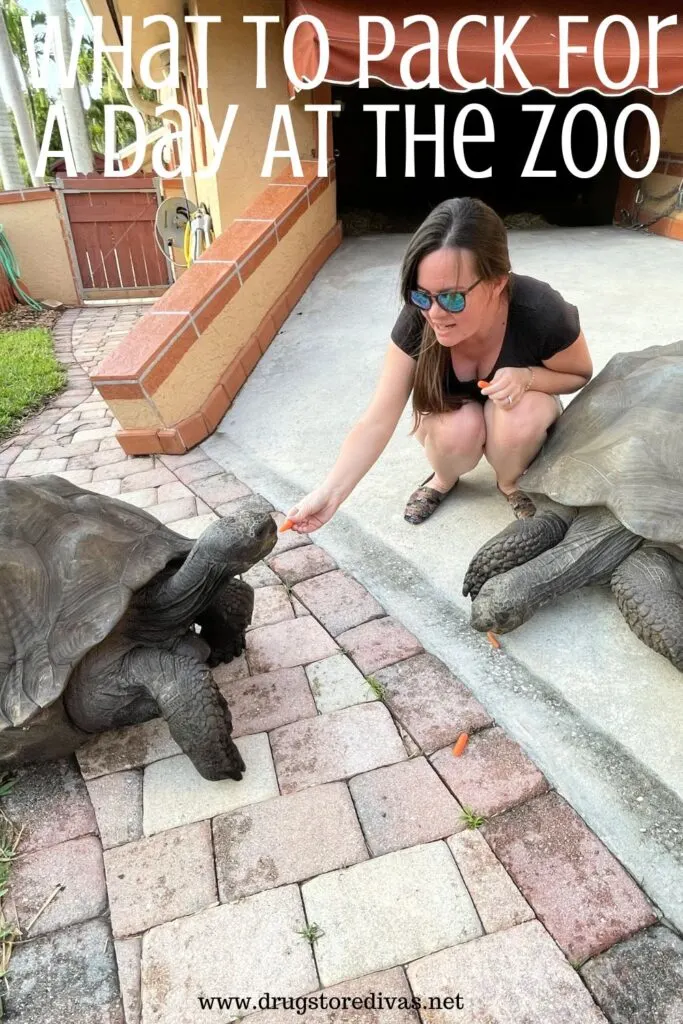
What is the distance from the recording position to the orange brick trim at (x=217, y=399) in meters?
3.57

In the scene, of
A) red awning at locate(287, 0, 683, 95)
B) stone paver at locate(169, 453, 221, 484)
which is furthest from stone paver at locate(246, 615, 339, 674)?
red awning at locate(287, 0, 683, 95)

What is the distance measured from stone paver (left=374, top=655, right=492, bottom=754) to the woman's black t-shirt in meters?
1.08

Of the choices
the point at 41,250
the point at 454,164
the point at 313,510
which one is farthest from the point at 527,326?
the point at 41,250

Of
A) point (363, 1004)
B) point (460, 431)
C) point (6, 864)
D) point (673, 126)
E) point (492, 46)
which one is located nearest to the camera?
point (363, 1004)

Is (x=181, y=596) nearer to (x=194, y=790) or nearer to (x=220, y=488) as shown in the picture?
(x=194, y=790)

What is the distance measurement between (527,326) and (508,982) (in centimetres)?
190

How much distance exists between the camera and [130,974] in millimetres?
1346

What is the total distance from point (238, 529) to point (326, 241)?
5108 mm

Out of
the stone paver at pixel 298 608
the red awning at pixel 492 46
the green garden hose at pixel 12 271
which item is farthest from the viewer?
the green garden hose at pixel 12 271

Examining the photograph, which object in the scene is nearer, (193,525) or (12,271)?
(193,525)

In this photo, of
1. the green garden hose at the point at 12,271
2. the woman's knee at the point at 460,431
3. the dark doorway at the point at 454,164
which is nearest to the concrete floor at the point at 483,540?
the woman's knee at the point at 460,431

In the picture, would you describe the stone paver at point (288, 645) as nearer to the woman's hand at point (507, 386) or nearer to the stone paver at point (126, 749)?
the stone paver at point (126, 749)

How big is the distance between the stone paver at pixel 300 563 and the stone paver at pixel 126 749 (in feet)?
2.50

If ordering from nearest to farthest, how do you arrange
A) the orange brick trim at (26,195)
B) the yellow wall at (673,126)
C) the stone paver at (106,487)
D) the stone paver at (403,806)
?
the stone paver at (403,806), the stone paver at (106,487), the yellow wall at (673,126), the orange brick trim at (26,195)
